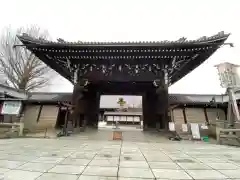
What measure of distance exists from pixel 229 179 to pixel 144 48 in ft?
22.1

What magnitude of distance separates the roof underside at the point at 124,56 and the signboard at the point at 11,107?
15.2ft

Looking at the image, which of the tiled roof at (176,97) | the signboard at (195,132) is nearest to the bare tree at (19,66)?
the tiled roof at (176,97)

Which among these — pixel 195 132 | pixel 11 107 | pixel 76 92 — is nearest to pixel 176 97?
pixel 195 132

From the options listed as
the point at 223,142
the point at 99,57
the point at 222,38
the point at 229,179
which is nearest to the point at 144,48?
the point at 99,57

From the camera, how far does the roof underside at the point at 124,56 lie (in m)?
7.90

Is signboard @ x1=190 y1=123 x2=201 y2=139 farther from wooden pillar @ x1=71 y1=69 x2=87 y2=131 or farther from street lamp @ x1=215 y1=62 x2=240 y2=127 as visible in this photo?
wooden pillar @ x1=71 y1=69 x2=87 y2=131

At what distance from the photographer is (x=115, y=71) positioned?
1009 cm

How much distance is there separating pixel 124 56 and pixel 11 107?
9.43m

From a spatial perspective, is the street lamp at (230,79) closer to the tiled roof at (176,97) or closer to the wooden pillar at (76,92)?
the tiled roof at (176,97)

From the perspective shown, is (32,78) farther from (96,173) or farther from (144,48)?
(96,173)

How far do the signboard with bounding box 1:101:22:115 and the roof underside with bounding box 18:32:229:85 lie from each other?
4.63 m

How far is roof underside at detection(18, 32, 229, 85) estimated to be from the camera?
790 centimetres

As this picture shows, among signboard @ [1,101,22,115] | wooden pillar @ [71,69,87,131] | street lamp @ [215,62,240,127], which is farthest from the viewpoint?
signboard @ [1,101,22,115]

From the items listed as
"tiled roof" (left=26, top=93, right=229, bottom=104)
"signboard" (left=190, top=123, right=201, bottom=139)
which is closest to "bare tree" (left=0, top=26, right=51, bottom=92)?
"tiled roof" (left=26, top=93, right=229, bottom=104)
